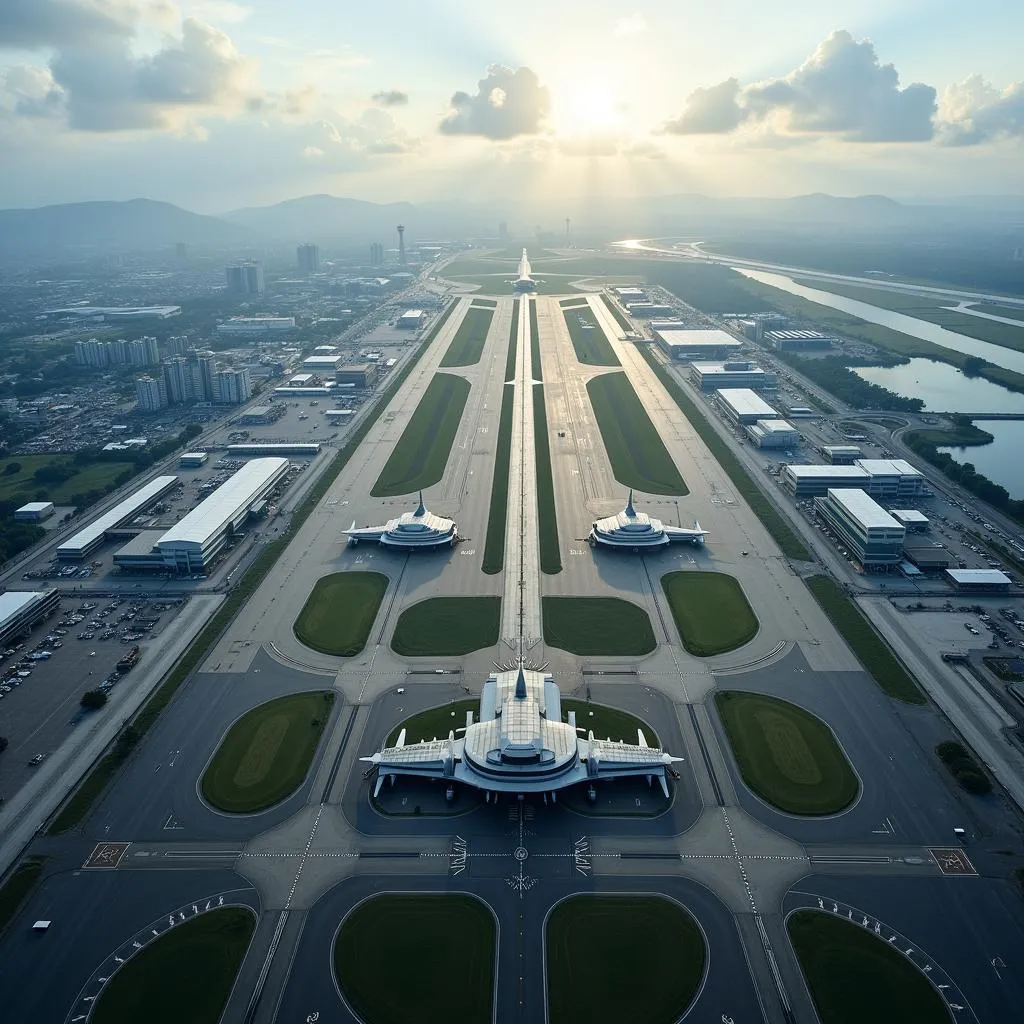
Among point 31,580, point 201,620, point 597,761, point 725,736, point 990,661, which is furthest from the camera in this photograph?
point 31,580

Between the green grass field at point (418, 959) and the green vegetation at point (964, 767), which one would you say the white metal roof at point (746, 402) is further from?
the green grass field at point (418, 959)

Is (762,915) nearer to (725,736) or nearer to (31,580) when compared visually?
(725,736)

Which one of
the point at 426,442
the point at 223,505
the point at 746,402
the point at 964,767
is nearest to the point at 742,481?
the point at 746,402

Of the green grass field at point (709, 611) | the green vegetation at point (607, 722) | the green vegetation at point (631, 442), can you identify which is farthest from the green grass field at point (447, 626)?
the green vegetation at point (631, 442)

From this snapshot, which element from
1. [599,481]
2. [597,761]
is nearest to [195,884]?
[597,761]

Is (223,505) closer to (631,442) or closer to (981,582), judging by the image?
(631,442)

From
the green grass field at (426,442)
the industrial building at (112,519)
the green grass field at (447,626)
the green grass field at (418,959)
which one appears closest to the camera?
the green grass field at (418,959)

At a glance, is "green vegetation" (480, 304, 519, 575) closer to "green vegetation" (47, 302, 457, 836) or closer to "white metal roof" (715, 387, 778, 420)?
"green vegetation" (47, 302, 457, 836)
